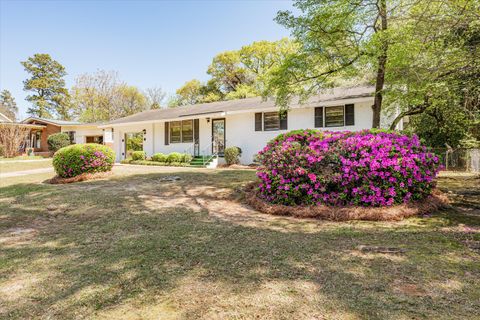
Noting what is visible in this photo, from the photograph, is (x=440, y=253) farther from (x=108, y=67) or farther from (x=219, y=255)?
(x=108, y=67)

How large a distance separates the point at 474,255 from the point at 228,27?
21.6m

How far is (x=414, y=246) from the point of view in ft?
11.1

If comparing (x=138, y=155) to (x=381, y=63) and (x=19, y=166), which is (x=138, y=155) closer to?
(x=19, y=166)

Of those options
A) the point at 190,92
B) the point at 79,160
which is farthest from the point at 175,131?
the point at 190,92

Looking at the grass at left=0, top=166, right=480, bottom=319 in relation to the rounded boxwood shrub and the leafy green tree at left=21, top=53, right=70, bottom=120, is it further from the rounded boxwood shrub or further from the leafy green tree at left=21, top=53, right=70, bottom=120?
the leafy green tree at left=21, top=53, right=70, bottom=120

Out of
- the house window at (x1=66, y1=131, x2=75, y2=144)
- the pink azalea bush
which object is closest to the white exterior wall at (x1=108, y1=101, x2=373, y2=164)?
the pink azalea bush

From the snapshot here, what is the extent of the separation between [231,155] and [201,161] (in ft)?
6.64

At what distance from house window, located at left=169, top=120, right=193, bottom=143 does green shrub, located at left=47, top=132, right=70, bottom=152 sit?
1382 cm

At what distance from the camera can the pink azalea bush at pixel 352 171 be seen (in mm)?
5133

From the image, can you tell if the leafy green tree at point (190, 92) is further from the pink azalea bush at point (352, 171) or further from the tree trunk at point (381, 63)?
the pink azalea bush at point (352, 171)

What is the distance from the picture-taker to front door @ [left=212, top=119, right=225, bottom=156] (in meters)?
17.0

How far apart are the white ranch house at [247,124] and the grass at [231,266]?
8.09 m

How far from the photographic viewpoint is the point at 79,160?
9711mm

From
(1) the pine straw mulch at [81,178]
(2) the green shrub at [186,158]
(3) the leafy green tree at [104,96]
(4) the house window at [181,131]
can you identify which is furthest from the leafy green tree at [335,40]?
(3) the leafy green tree at [104,96]
